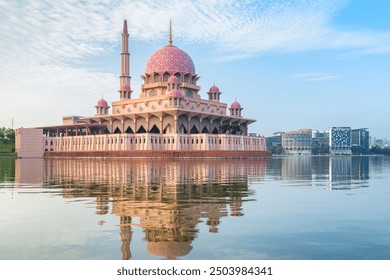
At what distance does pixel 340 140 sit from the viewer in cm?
18450

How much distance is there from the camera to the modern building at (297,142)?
184m

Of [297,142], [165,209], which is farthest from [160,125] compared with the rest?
[297,142]

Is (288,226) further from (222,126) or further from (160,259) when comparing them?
(222,126)

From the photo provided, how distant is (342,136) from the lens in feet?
607

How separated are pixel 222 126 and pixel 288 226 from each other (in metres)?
66.0

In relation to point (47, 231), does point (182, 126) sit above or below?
above

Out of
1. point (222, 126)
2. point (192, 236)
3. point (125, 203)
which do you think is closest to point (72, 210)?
point (125, 203)

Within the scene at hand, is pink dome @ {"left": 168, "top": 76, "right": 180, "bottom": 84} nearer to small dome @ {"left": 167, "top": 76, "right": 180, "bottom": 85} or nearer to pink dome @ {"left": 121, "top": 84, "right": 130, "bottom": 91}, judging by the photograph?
small dome @ {"left": 167, "top": 76, "right": 180, "bottom": 85}

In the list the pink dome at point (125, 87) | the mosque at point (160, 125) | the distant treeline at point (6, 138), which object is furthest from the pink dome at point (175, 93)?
the distant treeline at point (6, 138)

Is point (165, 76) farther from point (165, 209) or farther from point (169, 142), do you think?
point (165, 209)

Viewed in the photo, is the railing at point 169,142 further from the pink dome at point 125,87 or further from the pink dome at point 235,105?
the pink dome at point 125,87

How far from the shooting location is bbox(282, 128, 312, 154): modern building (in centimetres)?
18419

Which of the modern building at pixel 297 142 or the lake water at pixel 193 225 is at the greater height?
the modern building at pixel 297 142

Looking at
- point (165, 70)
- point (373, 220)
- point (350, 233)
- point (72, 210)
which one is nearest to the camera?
point (350, 233)
